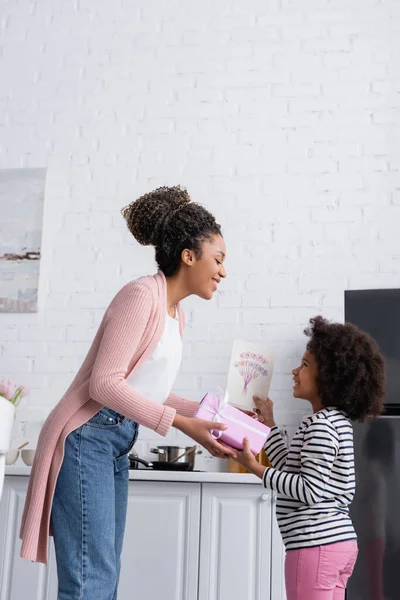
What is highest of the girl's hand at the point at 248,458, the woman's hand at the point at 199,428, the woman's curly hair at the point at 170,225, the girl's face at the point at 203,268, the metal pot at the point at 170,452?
the woman's curly hair at the point at 170,225

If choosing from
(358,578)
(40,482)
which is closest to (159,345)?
(40,482)

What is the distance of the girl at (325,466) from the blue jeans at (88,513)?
0.40 meters

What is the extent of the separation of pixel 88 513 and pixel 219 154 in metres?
2.56

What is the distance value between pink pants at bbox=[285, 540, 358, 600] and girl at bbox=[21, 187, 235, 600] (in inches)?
14.1

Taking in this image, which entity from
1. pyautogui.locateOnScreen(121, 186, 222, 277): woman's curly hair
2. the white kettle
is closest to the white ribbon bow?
pyautogui.locateOnScreen(121, 186, 222, 277): woman's curly hair

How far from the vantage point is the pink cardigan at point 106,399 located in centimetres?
180

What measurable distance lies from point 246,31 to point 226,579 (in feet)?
9.07

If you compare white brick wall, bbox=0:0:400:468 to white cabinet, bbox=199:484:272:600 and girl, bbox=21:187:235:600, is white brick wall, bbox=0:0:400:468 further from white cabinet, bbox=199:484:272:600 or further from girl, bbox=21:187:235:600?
girl, bbox=21:187:235:600

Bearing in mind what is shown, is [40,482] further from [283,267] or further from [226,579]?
[283,267]

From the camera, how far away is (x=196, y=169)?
400cm

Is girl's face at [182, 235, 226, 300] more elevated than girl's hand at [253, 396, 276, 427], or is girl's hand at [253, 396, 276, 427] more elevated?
girl's face at [182, 235, 226, 300]

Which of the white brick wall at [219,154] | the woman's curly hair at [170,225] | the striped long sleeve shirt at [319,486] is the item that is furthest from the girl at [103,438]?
the white brick wall at [219,154]

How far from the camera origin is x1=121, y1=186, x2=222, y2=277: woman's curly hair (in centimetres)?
210

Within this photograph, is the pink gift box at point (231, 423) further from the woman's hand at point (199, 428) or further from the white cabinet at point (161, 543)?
the white cabinet at point (161, 543)
